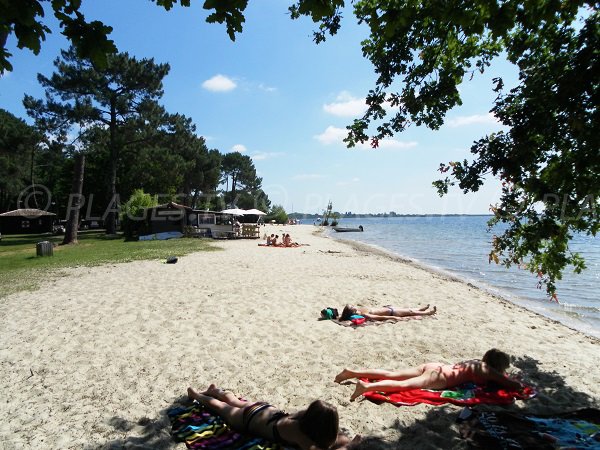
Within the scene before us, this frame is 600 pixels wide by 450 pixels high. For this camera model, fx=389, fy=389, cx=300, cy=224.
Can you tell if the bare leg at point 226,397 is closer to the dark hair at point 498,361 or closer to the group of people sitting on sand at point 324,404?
the group of people sitting on sand at point 324,404

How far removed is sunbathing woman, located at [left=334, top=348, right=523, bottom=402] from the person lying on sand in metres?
1.20

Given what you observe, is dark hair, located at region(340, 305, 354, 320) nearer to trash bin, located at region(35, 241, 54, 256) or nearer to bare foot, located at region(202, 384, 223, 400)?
bare foot, located at region(202, 384, 223, 400)

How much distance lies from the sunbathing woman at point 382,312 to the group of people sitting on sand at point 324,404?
2.61m

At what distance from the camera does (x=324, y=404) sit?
3.19m

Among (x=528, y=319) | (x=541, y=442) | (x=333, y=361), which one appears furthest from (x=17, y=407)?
(x=528, y=319)

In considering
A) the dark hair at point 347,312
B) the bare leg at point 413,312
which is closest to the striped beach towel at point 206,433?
the dark hair at point 347,312

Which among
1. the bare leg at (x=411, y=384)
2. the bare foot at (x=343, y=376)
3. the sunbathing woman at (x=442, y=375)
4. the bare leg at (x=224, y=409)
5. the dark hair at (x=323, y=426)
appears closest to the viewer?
the dark hair at (x=323, y=426)

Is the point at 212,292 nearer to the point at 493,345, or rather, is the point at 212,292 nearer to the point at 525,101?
the point at 493,345

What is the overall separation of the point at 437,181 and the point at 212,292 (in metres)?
6.44

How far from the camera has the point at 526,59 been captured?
4355 mm

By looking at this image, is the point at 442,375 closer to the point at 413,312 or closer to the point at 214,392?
the point at 214,392

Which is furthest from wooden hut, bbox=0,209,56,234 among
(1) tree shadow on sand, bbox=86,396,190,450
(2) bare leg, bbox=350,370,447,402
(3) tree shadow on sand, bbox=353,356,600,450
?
(3) tree shadow on sand, bbox=353,356,600,450

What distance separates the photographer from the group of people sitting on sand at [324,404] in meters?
3.15

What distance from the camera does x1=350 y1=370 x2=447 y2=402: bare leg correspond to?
414 cm
